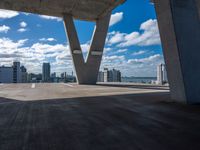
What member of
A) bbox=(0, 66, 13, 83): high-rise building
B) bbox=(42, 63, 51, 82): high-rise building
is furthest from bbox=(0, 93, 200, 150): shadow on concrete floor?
bbox=(42, 63, 51, 82): high-rise building

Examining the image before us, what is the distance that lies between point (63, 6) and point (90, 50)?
587 cm

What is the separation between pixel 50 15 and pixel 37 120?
2020 cm

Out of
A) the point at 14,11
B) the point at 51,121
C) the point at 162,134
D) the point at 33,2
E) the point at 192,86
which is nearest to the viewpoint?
the point at 162,134

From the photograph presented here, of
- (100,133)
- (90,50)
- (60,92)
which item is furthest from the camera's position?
(90,50)

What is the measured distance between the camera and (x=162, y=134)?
10.7ft

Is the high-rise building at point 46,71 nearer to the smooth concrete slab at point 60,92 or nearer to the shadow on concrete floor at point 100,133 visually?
the smooth concrete slab at point 60,92

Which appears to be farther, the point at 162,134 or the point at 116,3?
the point at 116,3

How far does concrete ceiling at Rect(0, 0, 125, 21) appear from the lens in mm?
18531

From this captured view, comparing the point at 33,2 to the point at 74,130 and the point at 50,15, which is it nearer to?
the point at 50,15

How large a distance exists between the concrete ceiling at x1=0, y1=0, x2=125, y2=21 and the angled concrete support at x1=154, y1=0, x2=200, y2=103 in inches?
483

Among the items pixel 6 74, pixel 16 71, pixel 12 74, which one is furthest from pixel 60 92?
pixel 16 71

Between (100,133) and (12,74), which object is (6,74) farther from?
(100,133)

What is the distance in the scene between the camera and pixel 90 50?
838 inches

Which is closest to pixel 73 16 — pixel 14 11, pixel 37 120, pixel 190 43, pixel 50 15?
pixel 50 15
